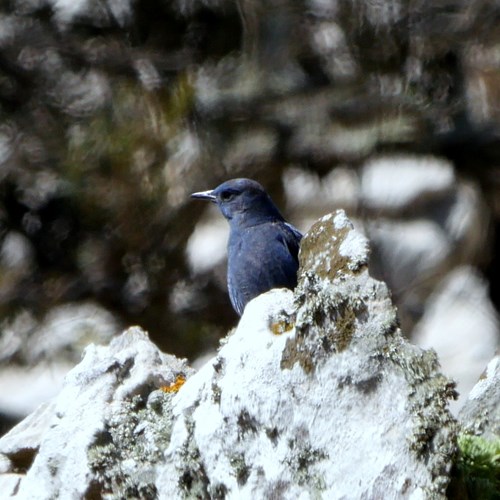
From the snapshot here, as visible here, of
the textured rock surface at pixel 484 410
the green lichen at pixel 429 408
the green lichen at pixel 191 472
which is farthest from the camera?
the textured rock surface at pixel 484 410

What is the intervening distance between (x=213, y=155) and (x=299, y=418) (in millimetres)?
4308

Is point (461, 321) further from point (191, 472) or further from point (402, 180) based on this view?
point (191, 472)

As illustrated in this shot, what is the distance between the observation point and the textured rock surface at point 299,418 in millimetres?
2896

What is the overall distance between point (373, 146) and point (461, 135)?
20.4 inches

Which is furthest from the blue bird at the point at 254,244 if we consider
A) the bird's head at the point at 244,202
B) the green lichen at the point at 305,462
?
the green lichen at the point at 305,462

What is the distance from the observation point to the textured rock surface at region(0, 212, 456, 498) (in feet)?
9.50

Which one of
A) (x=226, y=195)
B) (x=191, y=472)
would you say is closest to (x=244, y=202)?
(x=226, y=195)

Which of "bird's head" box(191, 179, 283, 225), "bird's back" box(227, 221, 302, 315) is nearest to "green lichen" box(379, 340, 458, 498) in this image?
"bird's back" box(227, 221, 302, 315)

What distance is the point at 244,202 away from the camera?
588 cm

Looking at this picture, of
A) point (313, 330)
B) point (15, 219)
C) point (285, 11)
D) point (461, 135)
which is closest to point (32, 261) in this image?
point (15, 219)

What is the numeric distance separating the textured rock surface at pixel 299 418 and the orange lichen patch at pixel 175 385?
0.05 m

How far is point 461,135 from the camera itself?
24.5 ft

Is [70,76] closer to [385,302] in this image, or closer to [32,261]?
[32,261]

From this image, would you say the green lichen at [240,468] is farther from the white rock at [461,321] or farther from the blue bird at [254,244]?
the white rock at [461,321]
